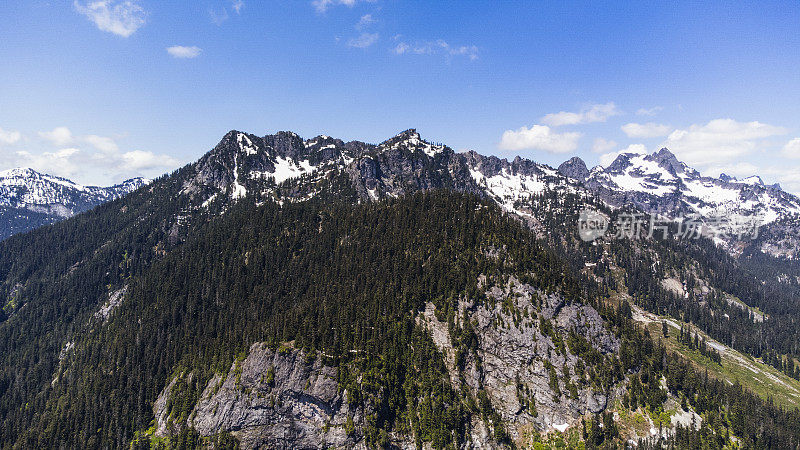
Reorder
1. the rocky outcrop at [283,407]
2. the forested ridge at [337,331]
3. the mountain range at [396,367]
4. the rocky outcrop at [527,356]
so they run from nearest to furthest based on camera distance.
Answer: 1. the rocky outcrop at [283,407]
2. the mountain range at [396,367]
3. the rocky outcrop at [527,356]
4. the forested ridge at [337,331]

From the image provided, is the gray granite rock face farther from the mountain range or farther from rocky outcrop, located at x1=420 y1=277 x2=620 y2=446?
rocky outcrop, located at x1=420 y1=277 x2=620 y2=446

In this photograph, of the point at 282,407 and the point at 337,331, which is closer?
the point at 282,407

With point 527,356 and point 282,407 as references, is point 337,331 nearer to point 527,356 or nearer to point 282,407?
point 282,407

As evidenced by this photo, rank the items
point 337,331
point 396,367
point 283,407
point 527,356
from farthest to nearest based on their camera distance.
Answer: point 527,356
point 337,331
point 396,367
point 283,407

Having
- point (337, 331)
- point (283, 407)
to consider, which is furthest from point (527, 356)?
point (283, 407)

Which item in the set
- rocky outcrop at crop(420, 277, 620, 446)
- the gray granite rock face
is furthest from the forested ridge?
the gray granite rock face

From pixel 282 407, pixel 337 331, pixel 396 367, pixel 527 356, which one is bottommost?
pixel 282 407

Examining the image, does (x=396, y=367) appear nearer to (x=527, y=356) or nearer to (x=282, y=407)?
(x=282, y=407)

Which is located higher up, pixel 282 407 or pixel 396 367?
pixel 396 367

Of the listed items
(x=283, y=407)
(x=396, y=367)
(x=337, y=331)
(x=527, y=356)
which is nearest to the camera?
(x=283, y=407)

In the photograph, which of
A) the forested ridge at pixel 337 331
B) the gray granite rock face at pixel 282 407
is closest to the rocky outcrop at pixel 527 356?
the forested ridge at pixel 337 331

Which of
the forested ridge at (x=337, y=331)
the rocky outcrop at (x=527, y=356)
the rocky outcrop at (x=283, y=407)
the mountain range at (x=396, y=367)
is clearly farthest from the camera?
the forested ridge at (x=337, y=331)

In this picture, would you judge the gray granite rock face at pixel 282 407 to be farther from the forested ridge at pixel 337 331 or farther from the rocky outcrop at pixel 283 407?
the forested ridge at pixel 337 331
